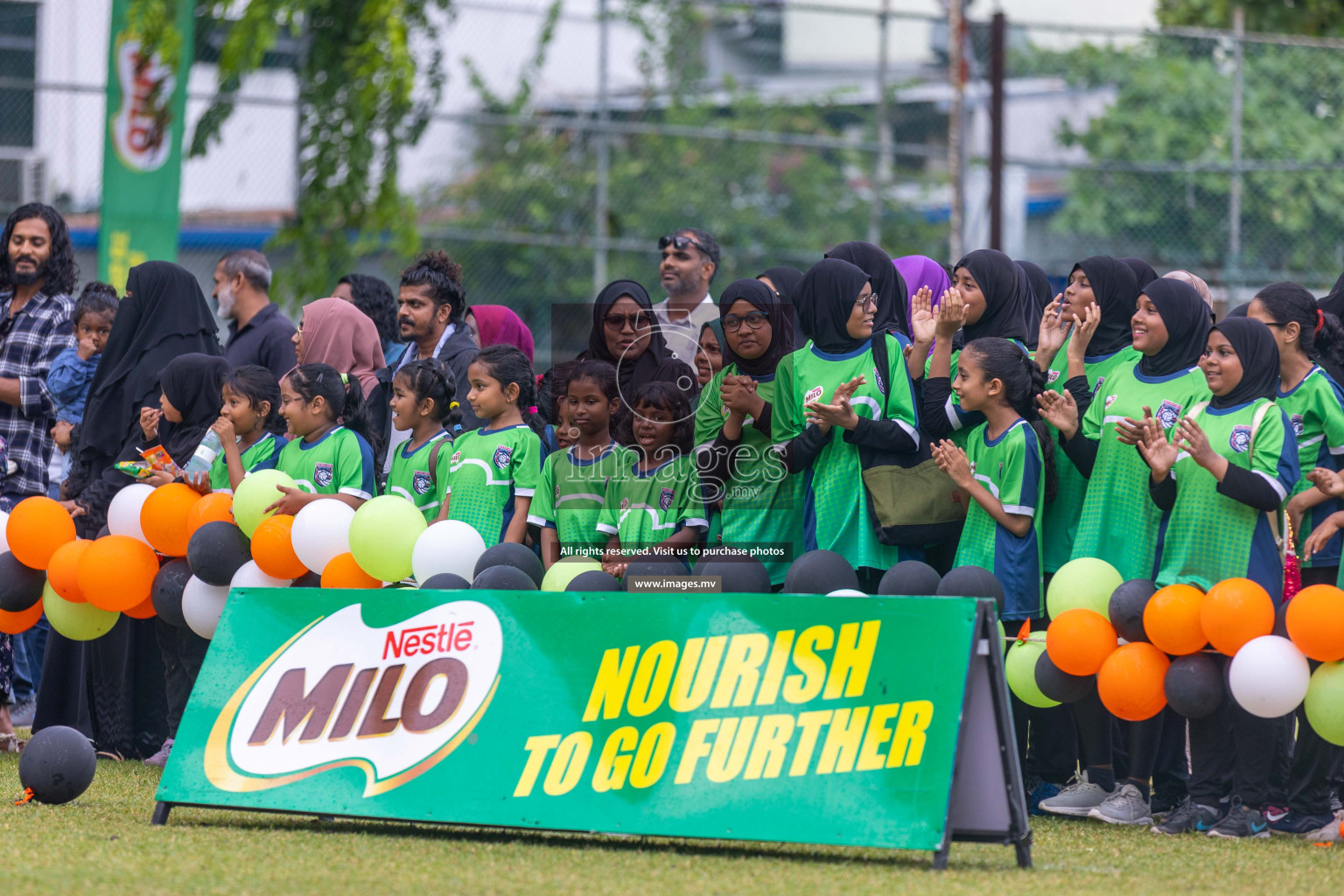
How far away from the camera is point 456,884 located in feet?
12.9

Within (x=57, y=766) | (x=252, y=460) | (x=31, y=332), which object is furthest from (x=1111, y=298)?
(x=31, y=332)

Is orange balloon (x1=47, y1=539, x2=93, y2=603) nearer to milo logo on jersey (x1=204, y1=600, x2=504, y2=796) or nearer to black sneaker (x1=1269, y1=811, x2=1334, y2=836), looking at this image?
milo logo on jersey (x1=204, y1=600, x2=504, y2=796)

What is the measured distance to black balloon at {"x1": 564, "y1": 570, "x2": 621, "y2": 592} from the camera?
512 cm

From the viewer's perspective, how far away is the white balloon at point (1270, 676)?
4699 millimetres

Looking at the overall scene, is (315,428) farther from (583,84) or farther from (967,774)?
(583,84)

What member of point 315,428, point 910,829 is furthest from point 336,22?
point 910,829

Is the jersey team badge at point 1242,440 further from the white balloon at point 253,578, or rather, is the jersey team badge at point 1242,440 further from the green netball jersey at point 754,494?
the white balloon at point 253,578

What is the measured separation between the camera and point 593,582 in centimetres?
514

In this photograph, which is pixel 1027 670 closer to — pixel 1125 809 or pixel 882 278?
pixel 1125 809

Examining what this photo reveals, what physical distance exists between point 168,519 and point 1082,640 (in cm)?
346

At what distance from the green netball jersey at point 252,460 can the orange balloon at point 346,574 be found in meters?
0.93

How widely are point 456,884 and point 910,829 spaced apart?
3.89 ft

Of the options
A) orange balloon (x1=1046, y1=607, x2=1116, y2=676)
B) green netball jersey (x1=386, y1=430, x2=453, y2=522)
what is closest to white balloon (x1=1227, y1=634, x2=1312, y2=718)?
orange balloon (x1=1046, y1=607, x2=1116, y2=676)

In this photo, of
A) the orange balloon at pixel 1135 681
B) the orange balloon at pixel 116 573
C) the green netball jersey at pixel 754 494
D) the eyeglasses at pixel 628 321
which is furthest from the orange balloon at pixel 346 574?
the orange balloon at pixel 1135 681
